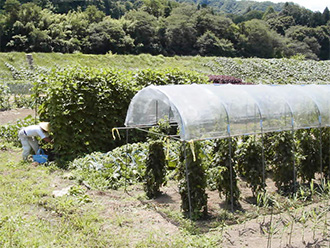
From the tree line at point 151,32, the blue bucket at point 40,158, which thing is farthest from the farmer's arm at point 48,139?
the tree line at point 151,32

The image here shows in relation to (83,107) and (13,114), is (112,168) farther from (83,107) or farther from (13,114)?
(13,114)

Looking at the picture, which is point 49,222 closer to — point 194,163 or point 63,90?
point 194,163

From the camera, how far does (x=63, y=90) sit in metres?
9.09

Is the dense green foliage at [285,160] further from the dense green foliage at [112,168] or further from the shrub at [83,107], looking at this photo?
the shrub at [83,107]

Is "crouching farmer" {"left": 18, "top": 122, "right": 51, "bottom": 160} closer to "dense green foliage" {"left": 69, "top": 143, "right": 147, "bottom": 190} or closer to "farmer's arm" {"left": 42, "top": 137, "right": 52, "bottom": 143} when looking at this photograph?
"farmer's arm" {"left": 42, "top": 137, "right": 52, "bottom": 143}

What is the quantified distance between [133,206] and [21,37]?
45.6 metres

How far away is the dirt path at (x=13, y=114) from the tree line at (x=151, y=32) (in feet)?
76.2

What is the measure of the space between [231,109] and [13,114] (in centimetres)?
1143

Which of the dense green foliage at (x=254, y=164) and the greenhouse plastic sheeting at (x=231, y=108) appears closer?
the greenhouse plastic sheeting at (x=231, y=108)

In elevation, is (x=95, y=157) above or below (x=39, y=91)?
below

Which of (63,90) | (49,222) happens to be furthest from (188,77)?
(49,222)

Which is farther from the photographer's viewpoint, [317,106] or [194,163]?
[317,106]

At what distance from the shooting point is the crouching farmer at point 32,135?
9031 millimetres

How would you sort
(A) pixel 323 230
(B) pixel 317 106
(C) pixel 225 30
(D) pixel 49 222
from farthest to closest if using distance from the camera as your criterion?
(C) pixel 225 30
(B) pixel 317 106
(D) pixel 49 222
(A) pixel 323 230
